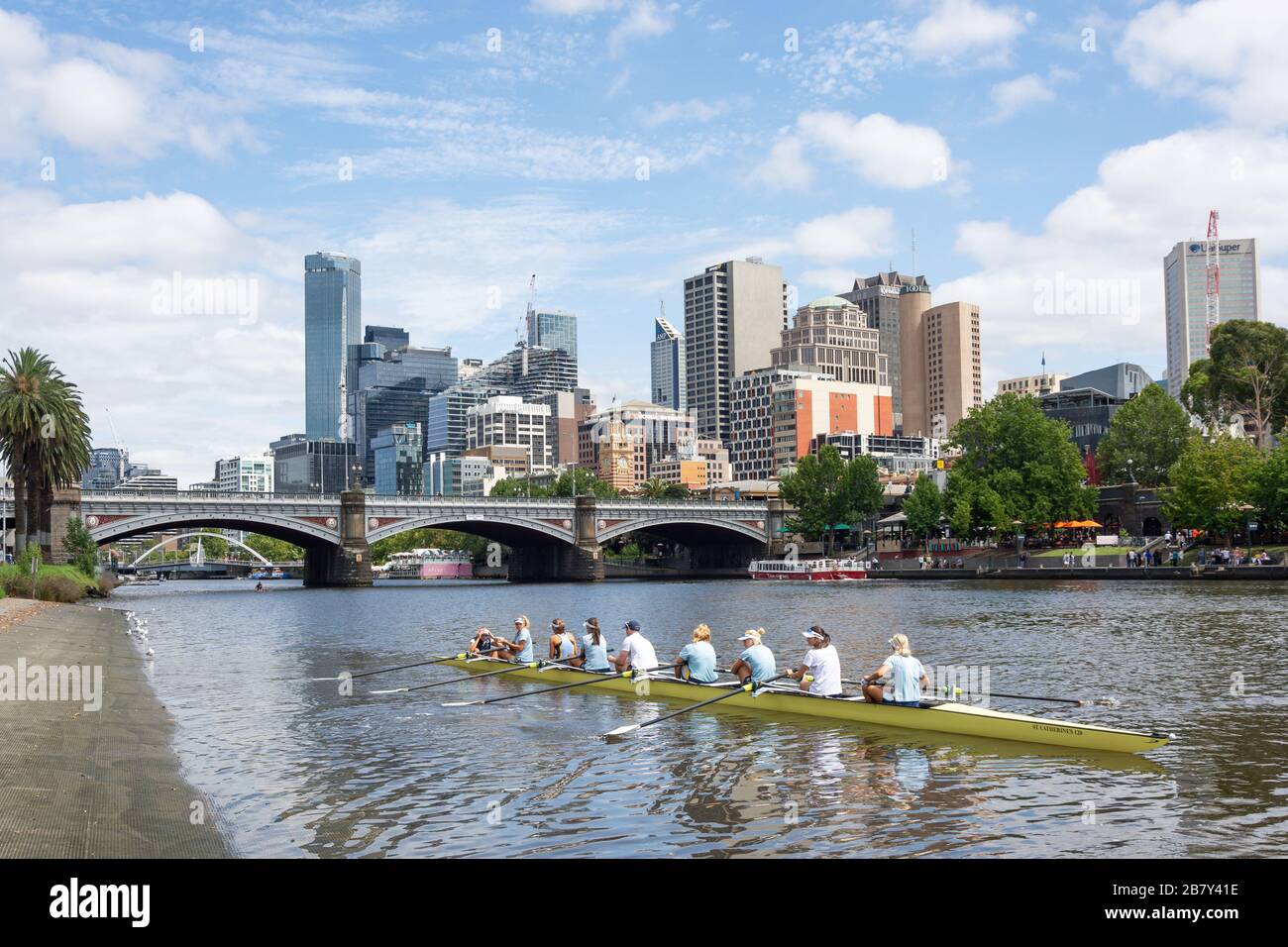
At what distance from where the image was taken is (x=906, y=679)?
2223 cm

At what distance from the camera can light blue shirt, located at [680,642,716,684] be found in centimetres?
2753

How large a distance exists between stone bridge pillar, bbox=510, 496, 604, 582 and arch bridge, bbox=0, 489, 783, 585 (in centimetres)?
12

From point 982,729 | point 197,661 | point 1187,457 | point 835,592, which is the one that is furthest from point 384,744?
point 1187,457

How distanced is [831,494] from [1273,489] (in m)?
62.6

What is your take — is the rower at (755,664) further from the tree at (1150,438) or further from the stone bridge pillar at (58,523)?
the tree at (1150,438)

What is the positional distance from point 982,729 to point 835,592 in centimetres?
6921

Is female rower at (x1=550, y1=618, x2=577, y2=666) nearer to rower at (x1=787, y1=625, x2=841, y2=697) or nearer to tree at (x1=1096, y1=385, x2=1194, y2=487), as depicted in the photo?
rower at (x1=787, y1=625, x2=841, y2=697)

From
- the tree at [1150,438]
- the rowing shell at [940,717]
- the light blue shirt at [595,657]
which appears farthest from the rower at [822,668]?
the tree at [1150,438]

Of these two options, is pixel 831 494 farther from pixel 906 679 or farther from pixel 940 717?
pixel 940 717

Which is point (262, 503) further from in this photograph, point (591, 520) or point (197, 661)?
point (197, 661)

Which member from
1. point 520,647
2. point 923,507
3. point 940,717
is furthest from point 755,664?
point 923,507

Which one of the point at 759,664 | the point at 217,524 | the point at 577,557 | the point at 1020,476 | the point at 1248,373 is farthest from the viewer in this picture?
the point at 577,557

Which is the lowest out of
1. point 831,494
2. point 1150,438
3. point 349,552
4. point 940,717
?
point 940,717

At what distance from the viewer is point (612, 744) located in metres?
22.8
